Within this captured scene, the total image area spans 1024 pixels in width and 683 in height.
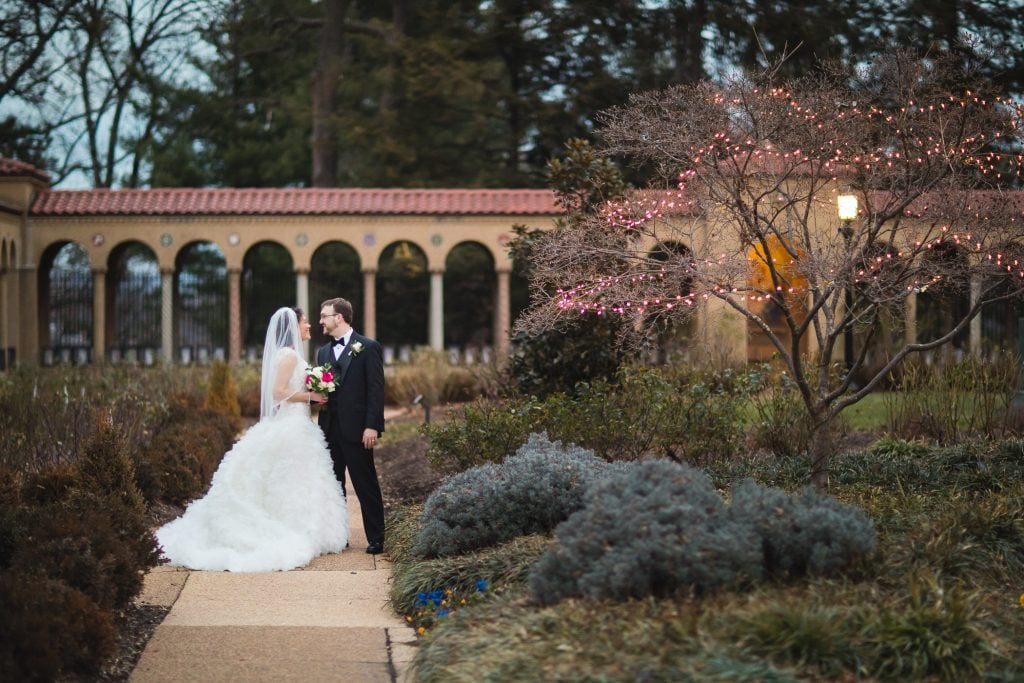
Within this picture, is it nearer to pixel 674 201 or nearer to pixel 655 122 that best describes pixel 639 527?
pixel 655 122

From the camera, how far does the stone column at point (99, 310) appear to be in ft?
82.8

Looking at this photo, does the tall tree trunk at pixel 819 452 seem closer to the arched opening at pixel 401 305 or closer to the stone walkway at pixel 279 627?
the stone walkway at pixel 279 627

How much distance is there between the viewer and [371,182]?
31453mm

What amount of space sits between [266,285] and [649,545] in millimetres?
27948

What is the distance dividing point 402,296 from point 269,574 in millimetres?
24960

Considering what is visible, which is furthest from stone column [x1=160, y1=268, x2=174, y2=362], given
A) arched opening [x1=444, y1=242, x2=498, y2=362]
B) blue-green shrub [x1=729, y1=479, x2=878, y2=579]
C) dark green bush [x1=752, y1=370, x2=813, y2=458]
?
blue-green shrub [x1=729, y1=479, x2=878, y2=579]

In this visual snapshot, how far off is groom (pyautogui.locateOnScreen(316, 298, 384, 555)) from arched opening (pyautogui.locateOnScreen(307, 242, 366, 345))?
71.1ft

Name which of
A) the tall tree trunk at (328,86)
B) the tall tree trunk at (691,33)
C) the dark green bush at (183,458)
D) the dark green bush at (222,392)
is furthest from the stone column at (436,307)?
the dark green bush at (183,458)

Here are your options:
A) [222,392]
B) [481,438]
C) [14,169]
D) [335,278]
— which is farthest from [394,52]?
[481,438]

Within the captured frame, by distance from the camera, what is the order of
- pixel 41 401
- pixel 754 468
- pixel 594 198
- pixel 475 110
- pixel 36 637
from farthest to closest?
pixel 475 110 < pixel 594 198 < pixel 41 401 < pixel 754 468 < pixel 36 637

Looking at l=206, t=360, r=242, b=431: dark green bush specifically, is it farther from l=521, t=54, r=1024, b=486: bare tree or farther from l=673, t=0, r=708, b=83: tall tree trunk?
l=673, t=0, r=708, b=83: tall tree trunk

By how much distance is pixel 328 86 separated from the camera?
2966 cm

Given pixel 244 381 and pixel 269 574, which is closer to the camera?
pixel 269 574

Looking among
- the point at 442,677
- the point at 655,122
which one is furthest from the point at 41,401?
the point at 442,677
